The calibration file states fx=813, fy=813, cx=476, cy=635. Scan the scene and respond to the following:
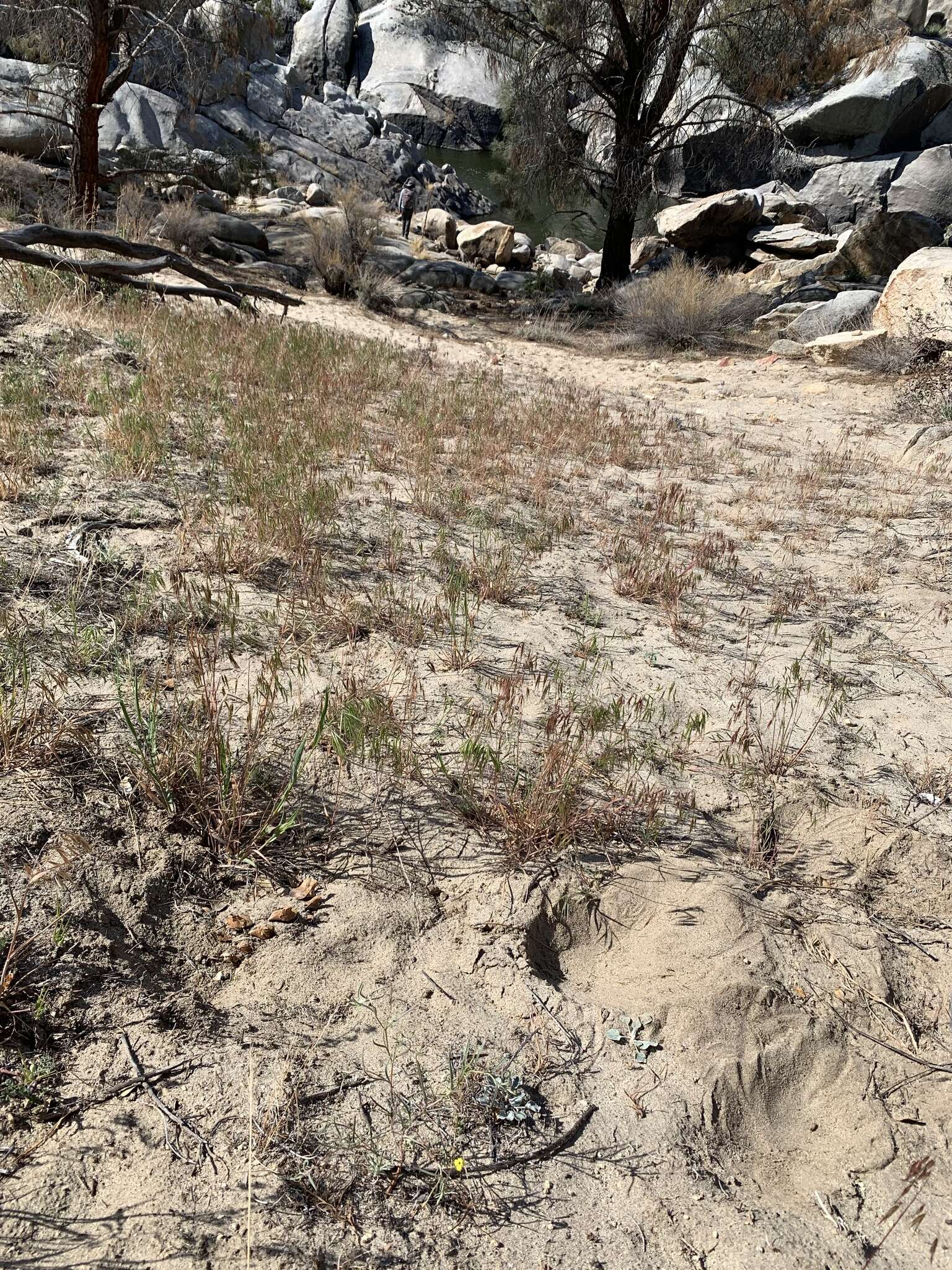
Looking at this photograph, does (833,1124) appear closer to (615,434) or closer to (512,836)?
(512,836)

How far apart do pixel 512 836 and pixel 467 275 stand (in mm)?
16381

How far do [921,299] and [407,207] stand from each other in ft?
52.1

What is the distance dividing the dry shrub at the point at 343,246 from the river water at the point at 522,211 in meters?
5.74

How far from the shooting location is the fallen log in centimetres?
568

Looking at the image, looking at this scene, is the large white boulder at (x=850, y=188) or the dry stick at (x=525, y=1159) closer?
the dry stick at (x=525, y=1159)

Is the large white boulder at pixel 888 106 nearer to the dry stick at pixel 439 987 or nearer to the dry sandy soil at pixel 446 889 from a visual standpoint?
the dry sandy soil at pixel 446 889

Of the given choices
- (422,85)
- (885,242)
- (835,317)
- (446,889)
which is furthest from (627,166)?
(422,85)

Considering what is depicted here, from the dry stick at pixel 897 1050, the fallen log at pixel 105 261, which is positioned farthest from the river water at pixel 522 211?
the dry stick at pixel 897 1050

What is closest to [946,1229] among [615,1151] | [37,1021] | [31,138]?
[615,1151]

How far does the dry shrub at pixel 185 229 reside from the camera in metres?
12.7

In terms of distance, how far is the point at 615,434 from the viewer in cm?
730

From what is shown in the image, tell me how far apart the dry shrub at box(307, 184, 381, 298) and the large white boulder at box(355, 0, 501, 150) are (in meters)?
23.5

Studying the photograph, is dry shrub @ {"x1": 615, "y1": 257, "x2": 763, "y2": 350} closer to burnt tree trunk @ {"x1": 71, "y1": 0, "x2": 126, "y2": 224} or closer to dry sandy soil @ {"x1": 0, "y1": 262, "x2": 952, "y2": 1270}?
burnt tree trunk @ {"x1": 71, "y1": 0, "x2": 126, "y2": 224}

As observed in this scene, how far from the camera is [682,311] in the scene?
43.3 feet
